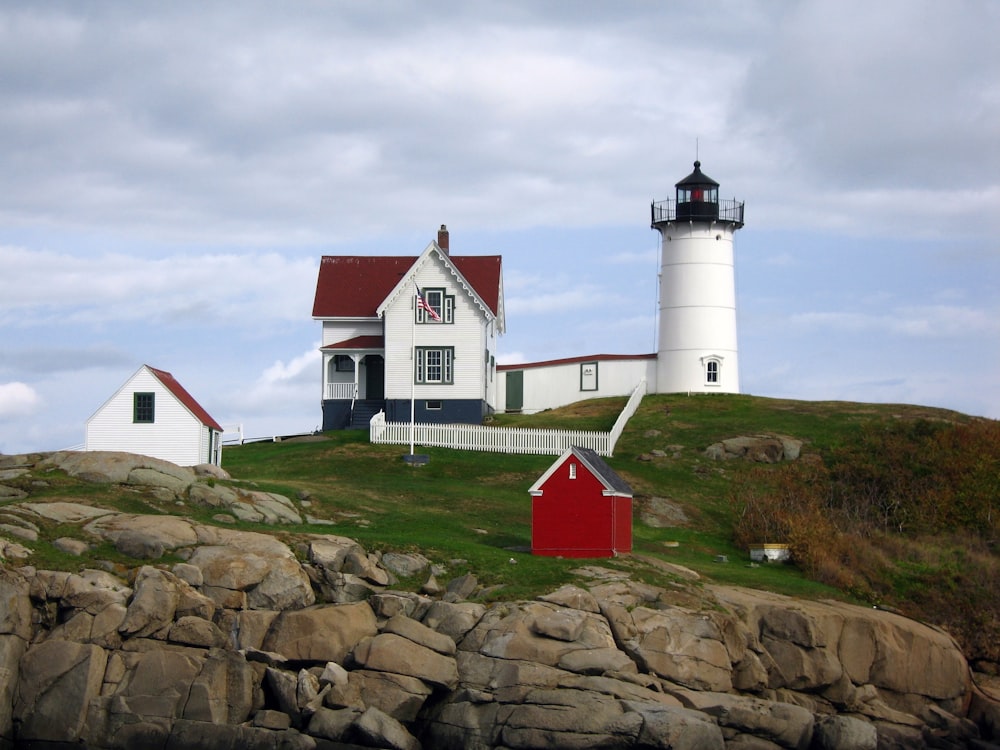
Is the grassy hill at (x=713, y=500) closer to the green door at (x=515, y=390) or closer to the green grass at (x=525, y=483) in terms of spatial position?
the green grass at (x=525, y=483)

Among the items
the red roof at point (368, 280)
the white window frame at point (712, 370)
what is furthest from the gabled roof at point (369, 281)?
the white window frame at point (712, 370)

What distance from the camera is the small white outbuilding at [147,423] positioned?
41.2 meters

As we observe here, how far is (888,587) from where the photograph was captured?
36250mm

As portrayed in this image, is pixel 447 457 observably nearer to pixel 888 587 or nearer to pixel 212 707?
pixel 888 587

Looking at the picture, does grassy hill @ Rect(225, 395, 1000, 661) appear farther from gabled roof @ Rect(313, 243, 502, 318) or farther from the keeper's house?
gabled roof @ Rect(313, 243, 502, 318)

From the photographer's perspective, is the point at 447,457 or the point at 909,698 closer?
the point at 909,698

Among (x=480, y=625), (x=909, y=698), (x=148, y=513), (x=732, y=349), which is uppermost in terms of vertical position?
(x=732, y=349)

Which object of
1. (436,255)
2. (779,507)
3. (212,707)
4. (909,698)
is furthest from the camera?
(436,255)

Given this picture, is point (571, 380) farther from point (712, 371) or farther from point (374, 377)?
point (374, 377)

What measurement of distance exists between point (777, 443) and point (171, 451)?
2108 centimetres

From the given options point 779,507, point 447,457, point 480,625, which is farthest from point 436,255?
point 480,625

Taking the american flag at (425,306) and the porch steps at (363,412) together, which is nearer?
the american flag at (425,306)

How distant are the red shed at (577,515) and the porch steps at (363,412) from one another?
71.5 feet

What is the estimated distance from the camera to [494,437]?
166 ft
